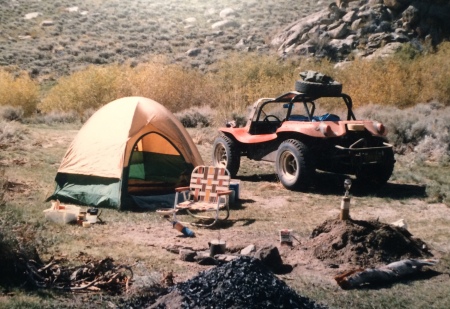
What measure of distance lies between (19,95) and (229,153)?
587 inches

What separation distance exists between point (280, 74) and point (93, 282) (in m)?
25.0

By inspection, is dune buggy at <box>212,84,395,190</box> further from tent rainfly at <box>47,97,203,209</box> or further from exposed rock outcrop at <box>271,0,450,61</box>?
exposed rock outcrop at <box>271,0,450,61</box>

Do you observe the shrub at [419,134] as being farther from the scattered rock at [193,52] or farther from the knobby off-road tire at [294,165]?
the scattered rock at [193,52]

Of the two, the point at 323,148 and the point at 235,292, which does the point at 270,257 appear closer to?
the point at 235,292

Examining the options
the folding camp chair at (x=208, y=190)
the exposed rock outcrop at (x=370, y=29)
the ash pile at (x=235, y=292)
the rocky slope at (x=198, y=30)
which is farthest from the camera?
the rocky slope at (x=198, y=30)

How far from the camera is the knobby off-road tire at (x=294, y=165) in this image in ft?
38.3

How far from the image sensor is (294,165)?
12.3m

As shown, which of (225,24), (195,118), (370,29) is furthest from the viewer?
(225,24)

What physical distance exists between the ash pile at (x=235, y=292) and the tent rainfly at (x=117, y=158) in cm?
457

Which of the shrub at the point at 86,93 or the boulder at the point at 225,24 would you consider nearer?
the shrub at the point at 86,93

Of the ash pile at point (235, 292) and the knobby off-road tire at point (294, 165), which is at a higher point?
the knobby off-road tire at point (294, 165)

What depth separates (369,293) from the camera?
6598 millimetres

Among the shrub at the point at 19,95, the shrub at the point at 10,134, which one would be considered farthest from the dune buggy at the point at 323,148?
the shrub at the point at 19,95

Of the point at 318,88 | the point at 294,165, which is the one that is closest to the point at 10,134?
the point at 294,165
